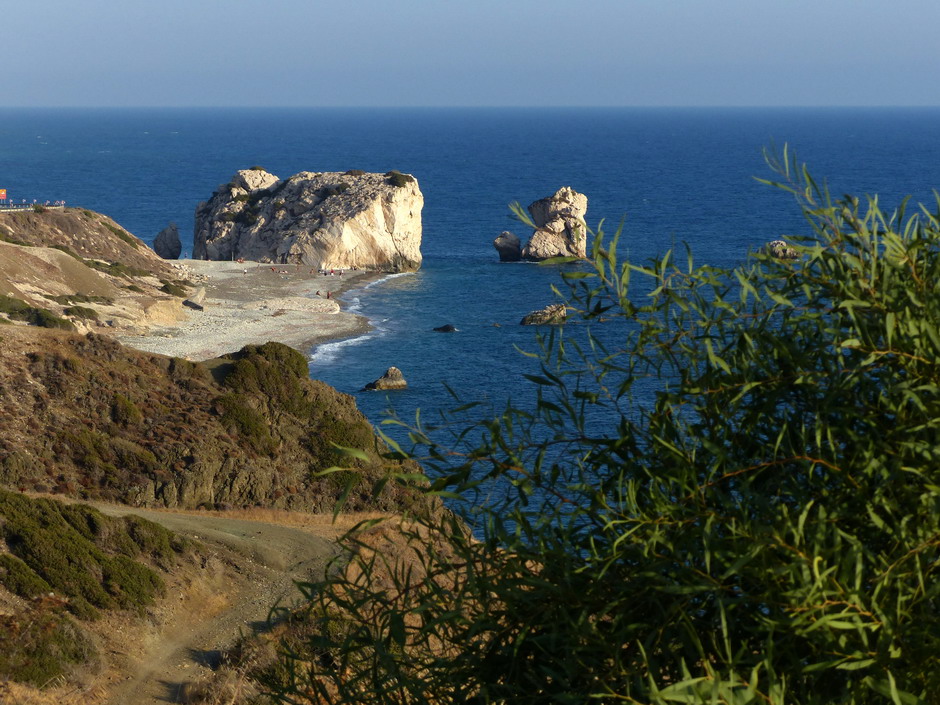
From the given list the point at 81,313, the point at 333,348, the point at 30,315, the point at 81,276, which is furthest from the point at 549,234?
the point at 30,315

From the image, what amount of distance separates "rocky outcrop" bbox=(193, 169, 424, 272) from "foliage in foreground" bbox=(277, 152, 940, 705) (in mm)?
105441

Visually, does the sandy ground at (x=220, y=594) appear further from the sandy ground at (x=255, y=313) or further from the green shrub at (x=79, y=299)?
the green shrub at (x=79, y=299)

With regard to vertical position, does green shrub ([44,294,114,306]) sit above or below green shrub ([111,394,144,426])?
below

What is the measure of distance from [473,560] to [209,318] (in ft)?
260

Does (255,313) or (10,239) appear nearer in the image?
(255,313)

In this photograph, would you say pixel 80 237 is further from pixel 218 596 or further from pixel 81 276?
pixel 218 596

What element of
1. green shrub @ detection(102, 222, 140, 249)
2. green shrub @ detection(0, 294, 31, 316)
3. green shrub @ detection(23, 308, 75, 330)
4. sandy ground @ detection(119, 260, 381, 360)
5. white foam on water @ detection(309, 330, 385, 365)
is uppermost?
green shrub @ detection(102, 222, 140, 249)

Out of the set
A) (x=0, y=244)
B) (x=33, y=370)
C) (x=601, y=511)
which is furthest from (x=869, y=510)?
(x=0, y=244)

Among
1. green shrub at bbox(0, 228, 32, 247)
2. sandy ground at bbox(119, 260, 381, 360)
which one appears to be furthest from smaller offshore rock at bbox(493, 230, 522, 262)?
green shrub at bbox(0, 228, 32, 247)

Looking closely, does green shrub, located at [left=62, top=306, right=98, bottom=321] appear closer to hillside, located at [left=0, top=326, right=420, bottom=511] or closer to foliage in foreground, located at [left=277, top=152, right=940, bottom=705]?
hillside, located at [left=0, top=326, right=420, bottom=511]

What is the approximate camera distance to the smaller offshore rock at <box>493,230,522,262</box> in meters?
118

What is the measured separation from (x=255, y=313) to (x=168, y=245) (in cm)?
4310

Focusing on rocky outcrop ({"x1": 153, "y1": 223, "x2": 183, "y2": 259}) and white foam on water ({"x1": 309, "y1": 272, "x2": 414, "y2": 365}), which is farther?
rocky outcrop ({"x1": 153, "y1": 223, "x2": 183, "y2": 259})

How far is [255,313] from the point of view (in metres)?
86.2
